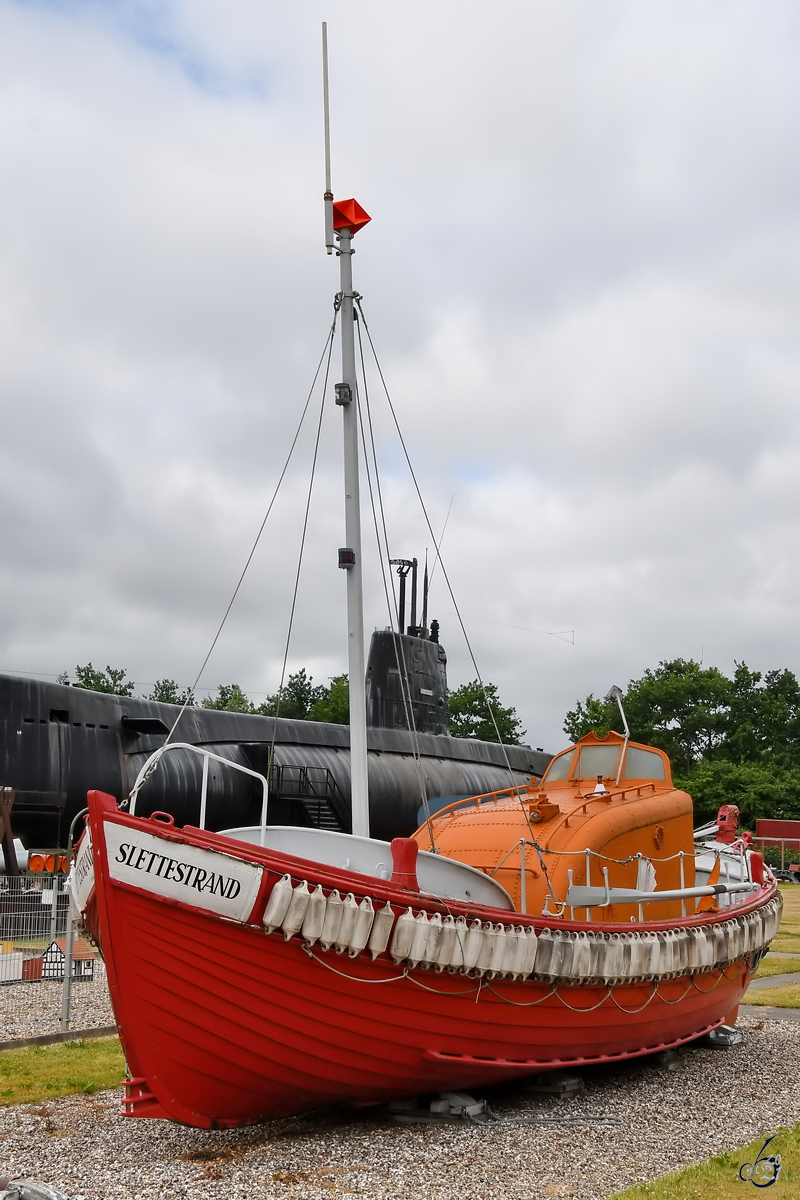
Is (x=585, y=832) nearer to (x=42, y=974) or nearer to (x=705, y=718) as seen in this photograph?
(x=42, y=974)

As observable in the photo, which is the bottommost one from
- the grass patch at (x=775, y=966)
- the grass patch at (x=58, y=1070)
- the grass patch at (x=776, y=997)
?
the grass patch at (x=775, y=966)

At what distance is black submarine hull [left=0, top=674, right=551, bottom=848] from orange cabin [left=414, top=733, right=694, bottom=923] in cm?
651

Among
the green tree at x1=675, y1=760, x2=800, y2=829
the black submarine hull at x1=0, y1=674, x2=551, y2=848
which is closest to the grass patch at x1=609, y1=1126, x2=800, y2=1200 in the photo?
the black submarine hull at x1=0, y1=674, x2=551, y2=848

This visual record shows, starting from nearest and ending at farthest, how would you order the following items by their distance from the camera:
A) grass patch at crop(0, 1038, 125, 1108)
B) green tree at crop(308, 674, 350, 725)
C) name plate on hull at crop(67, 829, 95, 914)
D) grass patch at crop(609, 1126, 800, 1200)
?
grass patch at crop(609, 1126, 800, 1200) → name plate on hull at crop(67, 829, 95, 914) → grass patch at crop(0, 1038, 125, 1108) → green tree at crop(308, 674, 350, 725)

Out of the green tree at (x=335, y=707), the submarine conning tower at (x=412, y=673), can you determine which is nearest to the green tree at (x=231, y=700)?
the green tree at (x=335, y=707)

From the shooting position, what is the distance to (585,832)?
10250 millimetres

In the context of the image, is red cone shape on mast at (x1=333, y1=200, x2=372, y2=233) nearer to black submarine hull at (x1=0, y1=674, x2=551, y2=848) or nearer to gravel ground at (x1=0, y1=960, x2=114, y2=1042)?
gravel ground at (x1=0, y1=960, x2=114, y2=1042)

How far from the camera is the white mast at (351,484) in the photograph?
9836 mm

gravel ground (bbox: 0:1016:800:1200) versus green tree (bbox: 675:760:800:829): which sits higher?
gravel ground (bbox: 0:1016:800:1200)

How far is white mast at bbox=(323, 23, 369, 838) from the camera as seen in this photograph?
9.84 metres

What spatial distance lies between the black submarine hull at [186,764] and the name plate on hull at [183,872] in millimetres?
11574

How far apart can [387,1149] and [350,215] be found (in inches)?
325

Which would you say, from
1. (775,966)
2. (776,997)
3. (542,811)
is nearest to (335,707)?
(775,966)

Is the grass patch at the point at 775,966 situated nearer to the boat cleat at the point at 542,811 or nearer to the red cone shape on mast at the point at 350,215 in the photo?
the boat cleat at the point at 542,811
